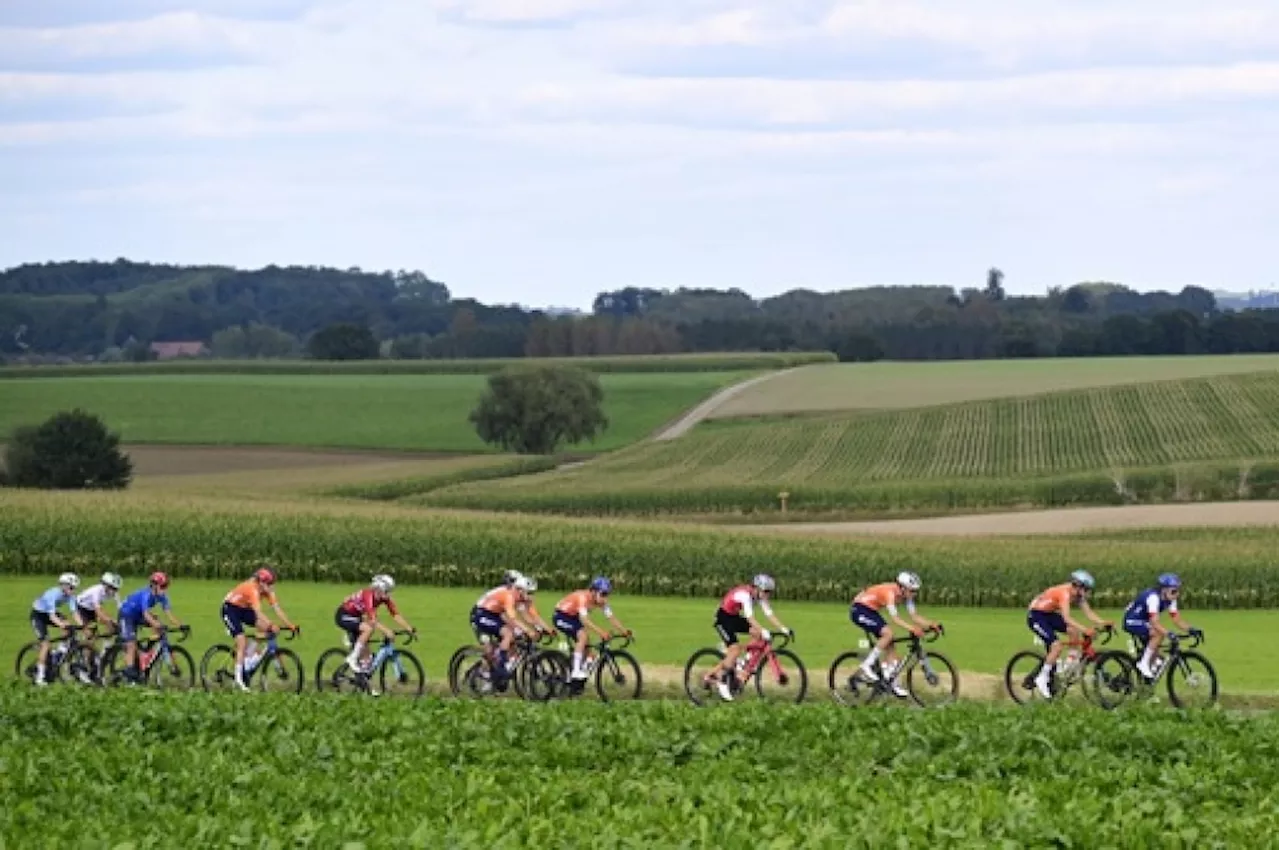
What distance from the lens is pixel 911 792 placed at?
20297 millimetres

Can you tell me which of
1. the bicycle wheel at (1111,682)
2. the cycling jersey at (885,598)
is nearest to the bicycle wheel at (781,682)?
the cycling jersey at (885,598)

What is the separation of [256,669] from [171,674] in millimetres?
1921

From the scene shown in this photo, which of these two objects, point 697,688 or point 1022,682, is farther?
point 697,688

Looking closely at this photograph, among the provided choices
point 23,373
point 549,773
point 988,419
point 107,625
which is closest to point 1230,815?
point 549,773

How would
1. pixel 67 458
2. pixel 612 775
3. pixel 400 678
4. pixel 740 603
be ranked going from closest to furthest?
1. pixel 612 775
2. pixel 740 603
3. pixel 400 678
4. pixel 67 458

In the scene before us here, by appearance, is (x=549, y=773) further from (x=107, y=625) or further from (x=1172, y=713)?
(x=107, y=625)

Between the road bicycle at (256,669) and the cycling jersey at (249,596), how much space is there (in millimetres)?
674

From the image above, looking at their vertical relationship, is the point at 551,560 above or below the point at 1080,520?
above

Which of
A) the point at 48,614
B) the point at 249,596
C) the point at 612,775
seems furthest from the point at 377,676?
the point at 612,775

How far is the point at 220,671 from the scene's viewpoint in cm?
3325

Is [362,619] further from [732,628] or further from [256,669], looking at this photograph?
[732,628]

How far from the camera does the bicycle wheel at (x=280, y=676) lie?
109 ft

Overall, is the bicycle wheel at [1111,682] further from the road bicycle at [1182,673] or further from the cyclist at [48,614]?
the cyclist at [48,614]

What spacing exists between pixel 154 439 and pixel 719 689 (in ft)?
365
